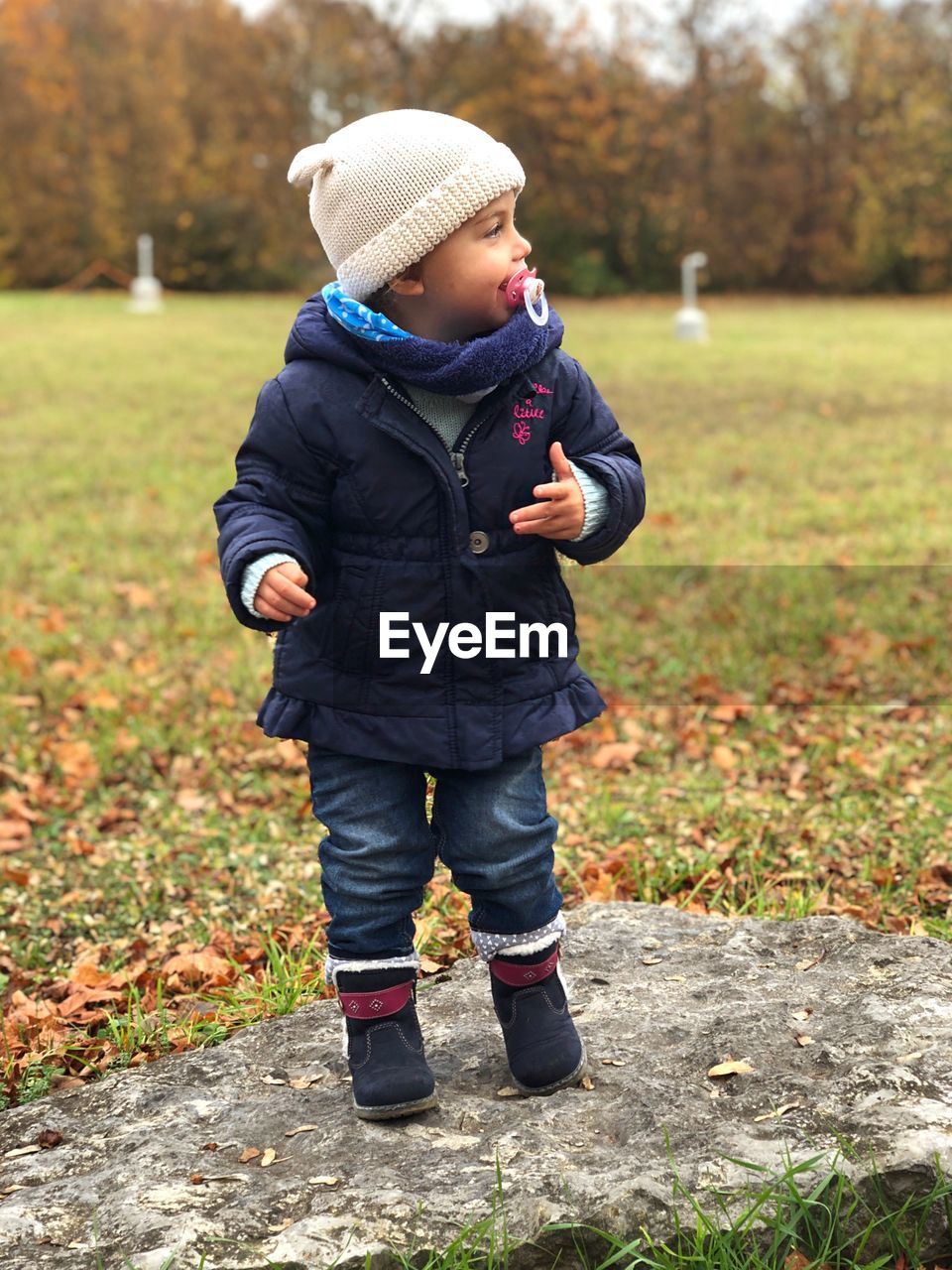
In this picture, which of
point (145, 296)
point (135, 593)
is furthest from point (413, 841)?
point (145, 296)

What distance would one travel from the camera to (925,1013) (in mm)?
2654

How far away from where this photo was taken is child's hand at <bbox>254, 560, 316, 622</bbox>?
2.28 metres

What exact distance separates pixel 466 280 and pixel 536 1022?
1.26 m

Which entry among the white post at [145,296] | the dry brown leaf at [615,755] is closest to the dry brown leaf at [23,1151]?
the dry brown leaf at [615,755]

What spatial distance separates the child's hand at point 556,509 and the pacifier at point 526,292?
0.21 metres

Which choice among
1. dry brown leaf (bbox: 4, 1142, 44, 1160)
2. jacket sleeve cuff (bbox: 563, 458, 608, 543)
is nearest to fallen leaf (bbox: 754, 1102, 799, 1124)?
jacket sleeve cuff (bbox: 563, 458, 608, 543)

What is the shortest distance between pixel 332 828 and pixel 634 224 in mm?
28215

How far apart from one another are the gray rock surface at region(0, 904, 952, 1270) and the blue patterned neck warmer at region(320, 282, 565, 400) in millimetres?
1208

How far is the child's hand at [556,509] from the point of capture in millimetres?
2359

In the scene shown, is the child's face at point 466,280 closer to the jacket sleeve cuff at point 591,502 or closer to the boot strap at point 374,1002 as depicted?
the jacket sleeve cuff at point 591,502

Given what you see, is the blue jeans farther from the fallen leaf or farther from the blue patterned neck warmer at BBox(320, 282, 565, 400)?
the blue patterned neck warmer at BBox(320, 282, 565, 400)

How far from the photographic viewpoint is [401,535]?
2.43m

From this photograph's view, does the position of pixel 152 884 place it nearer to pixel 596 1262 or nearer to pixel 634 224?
pixel 596 1262

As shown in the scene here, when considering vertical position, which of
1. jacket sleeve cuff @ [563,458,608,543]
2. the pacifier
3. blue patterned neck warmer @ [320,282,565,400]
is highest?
the pacifier
